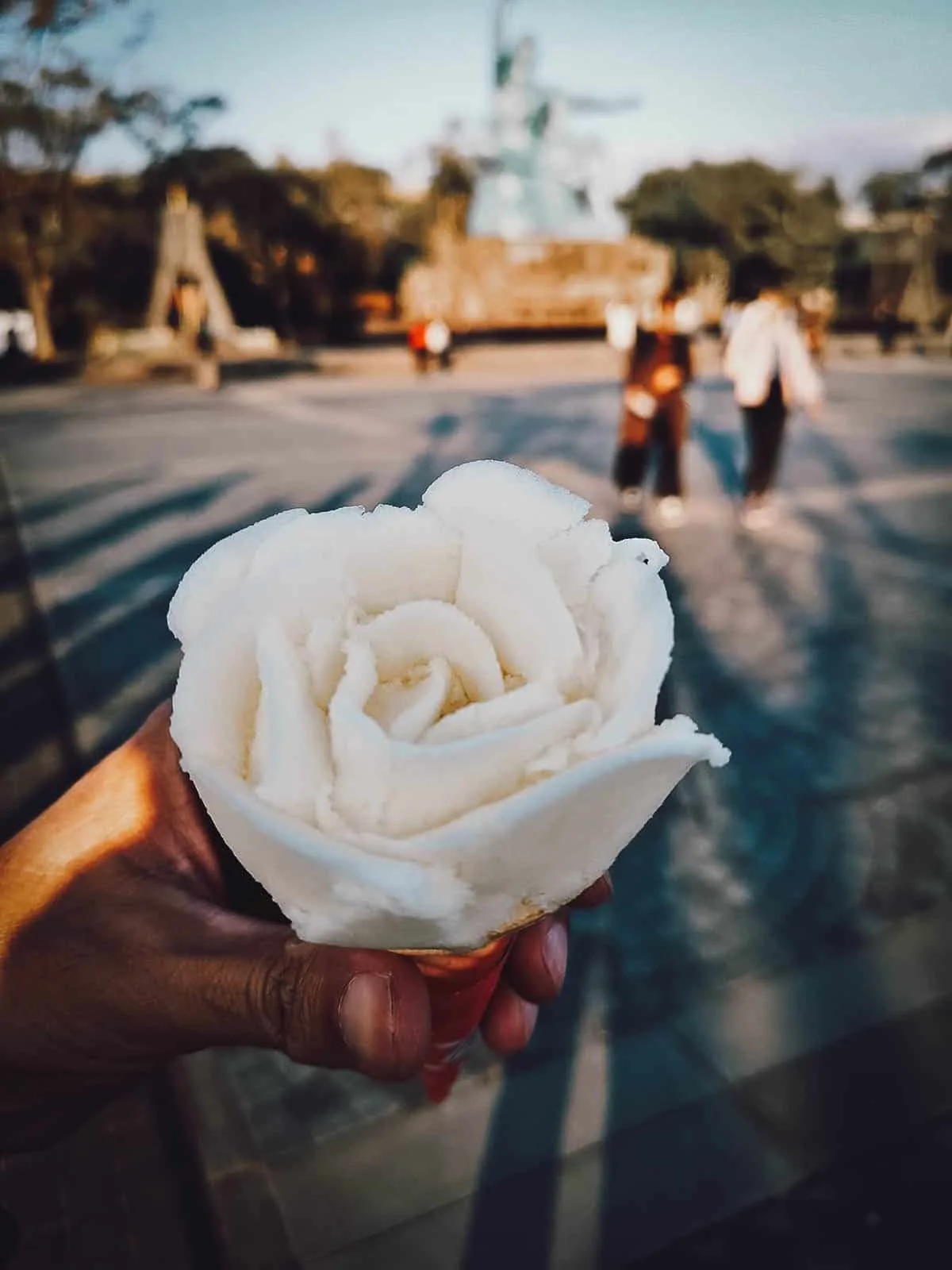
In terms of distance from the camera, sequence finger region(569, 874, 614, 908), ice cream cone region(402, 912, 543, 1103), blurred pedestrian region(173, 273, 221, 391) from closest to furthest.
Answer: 1. ice cream cone region(402, 912, 543, 1103)
2. finger region(569, 874, 614, 908)
3. blurred pedestrian region(173, 273, 221, 391)

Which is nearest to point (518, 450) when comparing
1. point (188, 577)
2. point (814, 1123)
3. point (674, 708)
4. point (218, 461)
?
point (218, 461)

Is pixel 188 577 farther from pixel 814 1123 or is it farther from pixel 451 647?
pixel 814 1123

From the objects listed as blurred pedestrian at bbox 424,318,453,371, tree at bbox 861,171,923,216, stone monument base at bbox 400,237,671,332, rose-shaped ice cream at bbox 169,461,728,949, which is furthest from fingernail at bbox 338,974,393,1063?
tree at bbox 861,171,923,216

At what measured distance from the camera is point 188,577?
1046 millimetres

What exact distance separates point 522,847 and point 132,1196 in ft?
6.43

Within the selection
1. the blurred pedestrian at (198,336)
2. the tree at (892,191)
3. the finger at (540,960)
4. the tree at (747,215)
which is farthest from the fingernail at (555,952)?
the tree at (892,191)

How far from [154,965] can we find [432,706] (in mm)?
661

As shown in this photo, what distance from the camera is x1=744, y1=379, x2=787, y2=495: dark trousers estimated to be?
7.58 meters

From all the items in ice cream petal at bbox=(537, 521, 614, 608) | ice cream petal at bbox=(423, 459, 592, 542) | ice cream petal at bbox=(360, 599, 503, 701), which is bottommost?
ice cream petal at bbox=(360, 599, 503, 701)

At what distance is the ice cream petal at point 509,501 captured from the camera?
3.46ft

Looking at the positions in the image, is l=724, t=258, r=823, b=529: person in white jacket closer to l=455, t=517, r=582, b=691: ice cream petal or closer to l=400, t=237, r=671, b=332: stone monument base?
l=455, t=517, r=582, b=691: ice cream petal

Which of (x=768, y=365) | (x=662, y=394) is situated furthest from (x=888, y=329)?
(x=662, y=394)

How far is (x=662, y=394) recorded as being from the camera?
25.1 feet

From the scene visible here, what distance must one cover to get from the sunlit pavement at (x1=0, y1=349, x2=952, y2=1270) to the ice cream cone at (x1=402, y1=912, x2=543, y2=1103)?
622 millimetres
